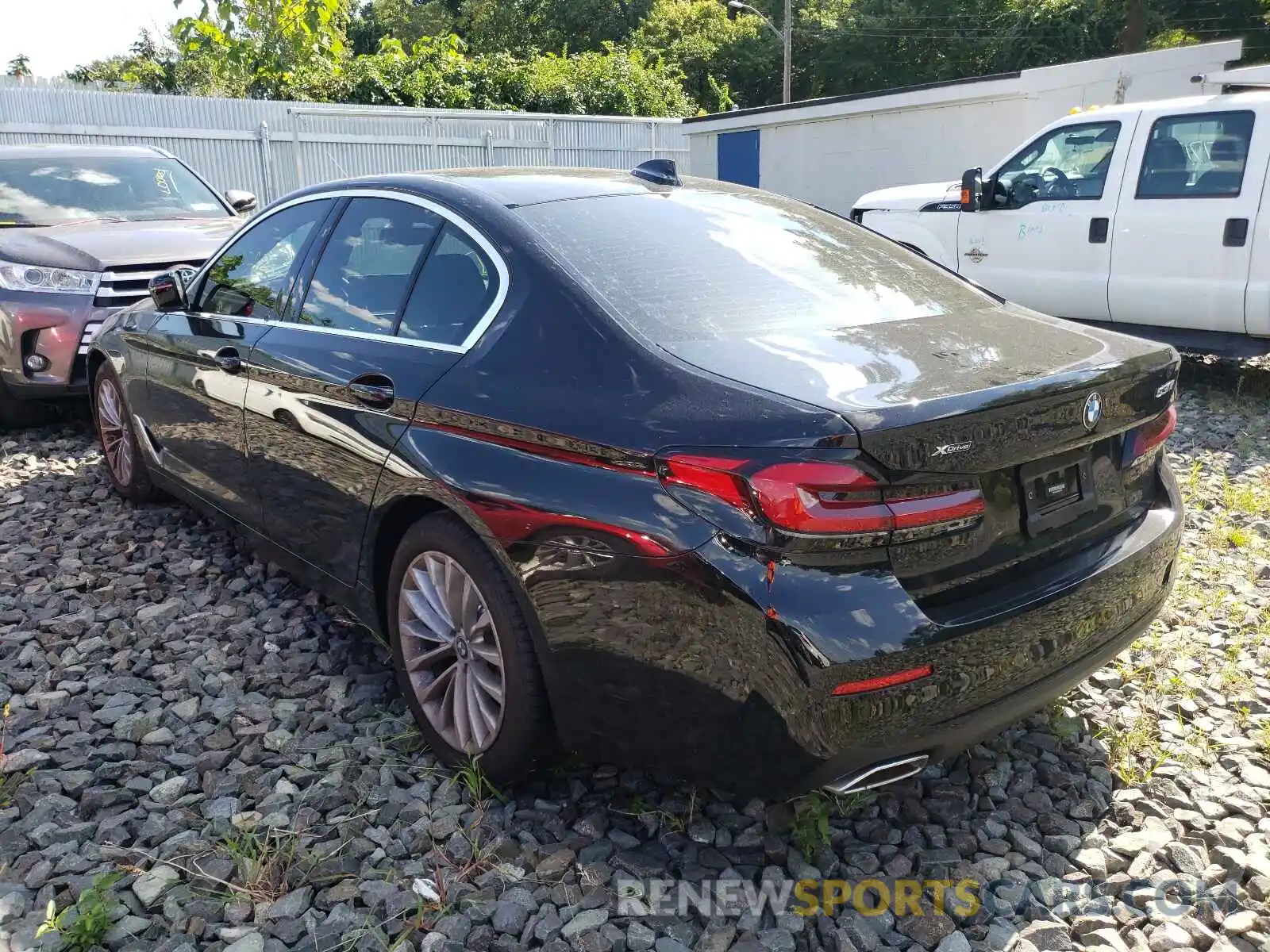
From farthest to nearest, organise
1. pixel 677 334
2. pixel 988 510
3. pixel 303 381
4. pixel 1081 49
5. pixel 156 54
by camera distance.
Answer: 1. pixel 156 54
2. pixel 1081 49
3. pixel 303 381
4. pixel 677 334
5. pixel 988 510

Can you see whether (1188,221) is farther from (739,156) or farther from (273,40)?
(273,40)

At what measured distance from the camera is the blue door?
62.0 ft

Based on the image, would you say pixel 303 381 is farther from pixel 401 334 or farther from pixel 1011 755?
pixel 1011 755

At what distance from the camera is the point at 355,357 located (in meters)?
3.15

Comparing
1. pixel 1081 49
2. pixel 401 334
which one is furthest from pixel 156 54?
pixel 401 334

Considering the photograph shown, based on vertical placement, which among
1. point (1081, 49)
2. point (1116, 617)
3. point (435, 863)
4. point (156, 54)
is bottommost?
point (435, 863)

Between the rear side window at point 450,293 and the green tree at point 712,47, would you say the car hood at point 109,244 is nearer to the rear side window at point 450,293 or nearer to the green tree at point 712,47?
the rear side window at point 450,293

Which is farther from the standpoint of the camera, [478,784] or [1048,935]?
[478,784]

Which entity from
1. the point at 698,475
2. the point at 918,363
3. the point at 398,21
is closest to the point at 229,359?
the point at 698,475

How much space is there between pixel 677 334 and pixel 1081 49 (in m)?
37.3

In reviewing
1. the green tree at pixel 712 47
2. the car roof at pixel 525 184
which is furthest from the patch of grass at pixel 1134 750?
the green tree at pixel 712 47

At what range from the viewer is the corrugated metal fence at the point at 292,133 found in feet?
51.5

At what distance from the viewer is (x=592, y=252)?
2.84 m

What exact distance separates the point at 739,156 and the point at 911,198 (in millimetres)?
10611
